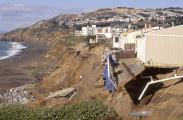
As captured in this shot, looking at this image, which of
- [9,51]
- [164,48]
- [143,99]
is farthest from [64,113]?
[9,51]

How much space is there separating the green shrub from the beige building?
645 centimetres

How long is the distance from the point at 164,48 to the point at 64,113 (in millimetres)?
7731

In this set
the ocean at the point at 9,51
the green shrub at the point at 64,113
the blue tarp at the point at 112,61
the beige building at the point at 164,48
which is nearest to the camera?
the green shrub at the point at 64,113

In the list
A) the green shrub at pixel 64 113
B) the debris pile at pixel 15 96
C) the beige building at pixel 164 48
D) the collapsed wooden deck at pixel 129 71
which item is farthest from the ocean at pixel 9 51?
the green shrub at pixel 64 113

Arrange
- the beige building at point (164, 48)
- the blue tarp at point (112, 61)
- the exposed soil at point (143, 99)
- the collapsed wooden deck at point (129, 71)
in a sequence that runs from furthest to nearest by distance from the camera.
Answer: the blue tarp at point (112, 61), the beige building at point (164, 48), the collapsed wooden deck at point (129, 71), the exposed soil at point (143, 99)

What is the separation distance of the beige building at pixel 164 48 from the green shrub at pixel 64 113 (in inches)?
254

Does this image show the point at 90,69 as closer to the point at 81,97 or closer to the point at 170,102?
the point at 81,97

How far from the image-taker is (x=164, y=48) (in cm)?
2850

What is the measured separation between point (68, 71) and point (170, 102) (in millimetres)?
31866

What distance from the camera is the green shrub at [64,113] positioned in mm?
22109

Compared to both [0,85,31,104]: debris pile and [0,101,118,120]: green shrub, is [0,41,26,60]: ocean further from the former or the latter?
[0,101,118,120]: green shrub

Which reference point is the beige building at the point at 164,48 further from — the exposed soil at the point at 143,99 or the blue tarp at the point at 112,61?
the blue tarp at the point at 112,61

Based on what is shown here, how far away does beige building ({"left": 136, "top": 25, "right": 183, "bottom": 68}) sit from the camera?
28.2 meters

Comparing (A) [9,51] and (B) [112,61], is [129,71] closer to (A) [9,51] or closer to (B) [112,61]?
(B) [112,61]
